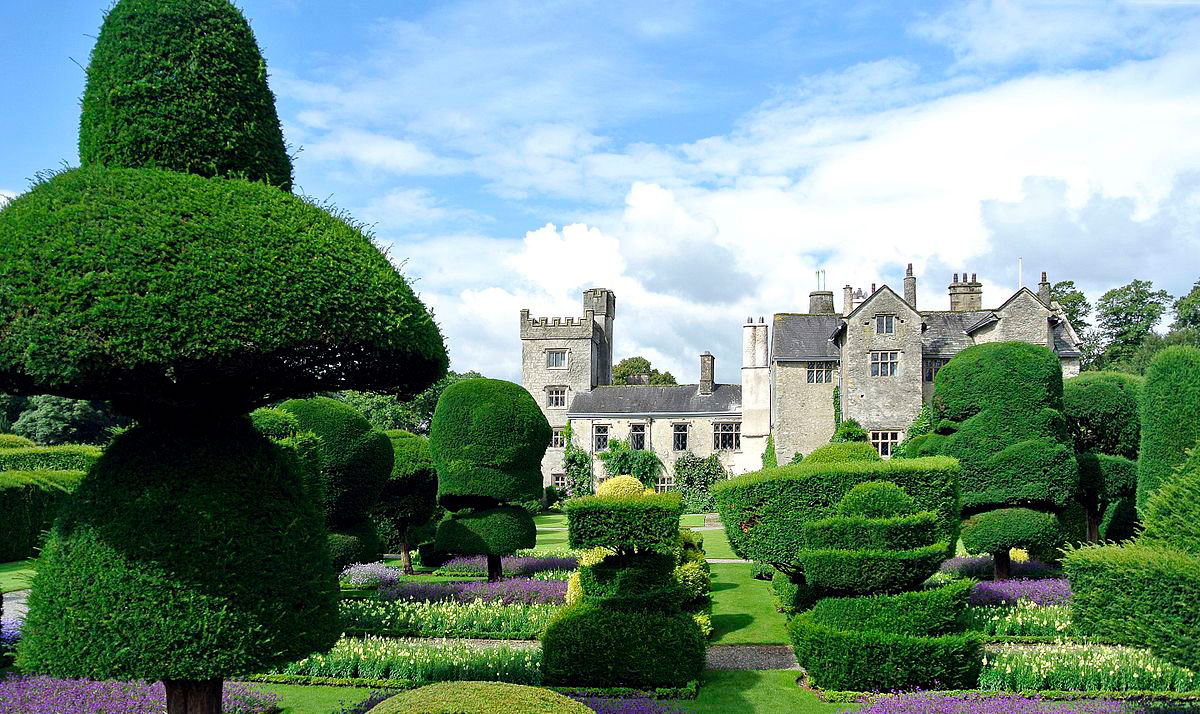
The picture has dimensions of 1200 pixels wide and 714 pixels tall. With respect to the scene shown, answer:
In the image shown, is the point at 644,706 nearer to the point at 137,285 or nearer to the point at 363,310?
the point at 363,310

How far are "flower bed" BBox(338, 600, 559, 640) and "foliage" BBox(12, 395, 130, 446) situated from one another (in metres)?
39.7

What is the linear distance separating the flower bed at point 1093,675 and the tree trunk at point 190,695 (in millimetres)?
9277

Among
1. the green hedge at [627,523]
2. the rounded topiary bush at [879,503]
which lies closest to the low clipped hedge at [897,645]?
the rounded topiary bush at [879,503]

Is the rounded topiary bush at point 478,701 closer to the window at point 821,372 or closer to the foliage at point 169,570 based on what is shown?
the foliage at point 169,570

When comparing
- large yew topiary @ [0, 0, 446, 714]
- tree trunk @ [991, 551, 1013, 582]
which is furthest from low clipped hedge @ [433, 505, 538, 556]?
large yew topiary @ [0, 0, 446, 714]

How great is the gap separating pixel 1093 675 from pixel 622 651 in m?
6.17

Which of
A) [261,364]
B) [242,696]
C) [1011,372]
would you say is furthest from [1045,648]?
[261,364]

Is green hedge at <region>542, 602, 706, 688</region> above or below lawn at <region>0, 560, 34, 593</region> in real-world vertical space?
above

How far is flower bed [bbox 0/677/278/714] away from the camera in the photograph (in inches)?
349

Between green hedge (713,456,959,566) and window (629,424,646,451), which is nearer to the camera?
green hedge (713,456,959,566)

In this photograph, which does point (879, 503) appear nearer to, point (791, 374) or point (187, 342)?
point (187, 342)

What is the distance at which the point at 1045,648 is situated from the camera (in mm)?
12641

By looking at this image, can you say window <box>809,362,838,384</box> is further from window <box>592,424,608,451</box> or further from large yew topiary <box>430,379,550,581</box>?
large yew topiary <box>430,379,550,581</box>

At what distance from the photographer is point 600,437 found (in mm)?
51219
